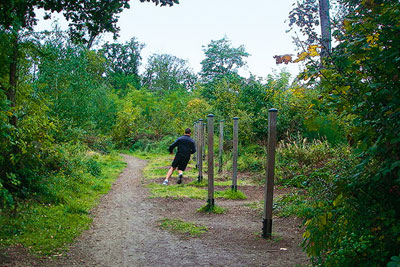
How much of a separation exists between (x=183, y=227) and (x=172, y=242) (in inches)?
31.2

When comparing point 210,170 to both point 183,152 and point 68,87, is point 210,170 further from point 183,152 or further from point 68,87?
point 68,87

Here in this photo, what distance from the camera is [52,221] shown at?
19.5 ft

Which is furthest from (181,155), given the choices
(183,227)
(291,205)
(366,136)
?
(366,136)

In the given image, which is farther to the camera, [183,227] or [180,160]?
[180,160]

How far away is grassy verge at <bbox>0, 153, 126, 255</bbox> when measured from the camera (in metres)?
4.97

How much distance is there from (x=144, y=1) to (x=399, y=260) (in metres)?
5.37

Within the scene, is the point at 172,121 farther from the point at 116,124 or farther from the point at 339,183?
the point at 339,183

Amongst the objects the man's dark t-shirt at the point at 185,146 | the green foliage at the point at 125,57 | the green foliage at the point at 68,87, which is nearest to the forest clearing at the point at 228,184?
the man's dark t-shirt at the point at 185,146

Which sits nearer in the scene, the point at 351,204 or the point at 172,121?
the point at 351,204

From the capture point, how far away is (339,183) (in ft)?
10.0

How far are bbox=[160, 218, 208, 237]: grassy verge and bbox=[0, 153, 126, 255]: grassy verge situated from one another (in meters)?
1.40

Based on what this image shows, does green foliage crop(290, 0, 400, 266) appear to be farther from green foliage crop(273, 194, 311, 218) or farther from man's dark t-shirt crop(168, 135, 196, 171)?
man's dark t-shirt crop(168, 135, 196, 171)

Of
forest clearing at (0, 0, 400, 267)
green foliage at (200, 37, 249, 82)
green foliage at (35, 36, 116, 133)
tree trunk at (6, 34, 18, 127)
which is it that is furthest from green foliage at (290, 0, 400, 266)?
green foliage at (200, 37, 249, 82)

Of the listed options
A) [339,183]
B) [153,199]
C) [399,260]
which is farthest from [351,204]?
[153,199]
